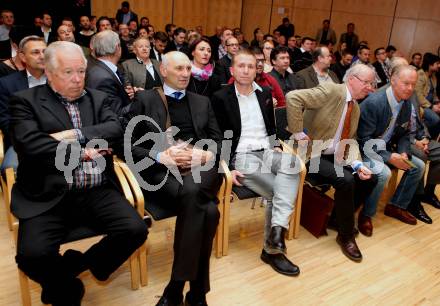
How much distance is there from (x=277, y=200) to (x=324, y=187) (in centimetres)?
68

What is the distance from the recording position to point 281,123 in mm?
3242

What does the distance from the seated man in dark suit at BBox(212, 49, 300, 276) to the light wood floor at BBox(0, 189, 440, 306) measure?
0.18 m

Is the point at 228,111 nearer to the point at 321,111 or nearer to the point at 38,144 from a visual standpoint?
the point at 321,111

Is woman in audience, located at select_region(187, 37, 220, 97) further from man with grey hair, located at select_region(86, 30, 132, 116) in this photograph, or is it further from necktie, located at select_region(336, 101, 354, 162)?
necktie, located at select_region(336, 101, 354, 162)

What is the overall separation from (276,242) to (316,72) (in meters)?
2.63

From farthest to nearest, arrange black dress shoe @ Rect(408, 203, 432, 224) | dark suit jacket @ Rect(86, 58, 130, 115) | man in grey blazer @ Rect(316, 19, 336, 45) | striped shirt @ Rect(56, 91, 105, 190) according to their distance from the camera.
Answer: man in grey blazer @ Rect(316, 19, 336, 45), black dress shoe @ Rect(408, 203, 432, 224), dark suit jacket @ Rect(86, 58, 130, 115), striped shirt @ Rect(56, 91, 105, 190)

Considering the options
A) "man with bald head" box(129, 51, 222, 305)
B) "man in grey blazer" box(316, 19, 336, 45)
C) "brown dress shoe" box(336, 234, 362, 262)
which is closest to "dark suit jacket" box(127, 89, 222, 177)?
"man with bald head" box(129, 51, 222, 305)

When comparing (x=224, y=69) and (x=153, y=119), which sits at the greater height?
(x=224, y=69)

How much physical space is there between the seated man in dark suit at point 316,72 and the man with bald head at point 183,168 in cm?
203

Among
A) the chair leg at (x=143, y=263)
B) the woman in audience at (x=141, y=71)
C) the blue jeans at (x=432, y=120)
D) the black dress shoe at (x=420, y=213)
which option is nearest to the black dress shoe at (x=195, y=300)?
the chair leg at (x=143, y=263)

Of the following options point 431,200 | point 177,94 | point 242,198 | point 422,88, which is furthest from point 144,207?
point 422,88

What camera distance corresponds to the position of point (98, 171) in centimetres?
217

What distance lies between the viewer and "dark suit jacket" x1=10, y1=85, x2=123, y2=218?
1941 millimetres

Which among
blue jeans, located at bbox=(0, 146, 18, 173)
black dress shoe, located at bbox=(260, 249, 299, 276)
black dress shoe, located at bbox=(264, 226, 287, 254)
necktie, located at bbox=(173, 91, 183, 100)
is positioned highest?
necktie, located at bbox=(173, 91, 183, 100)
